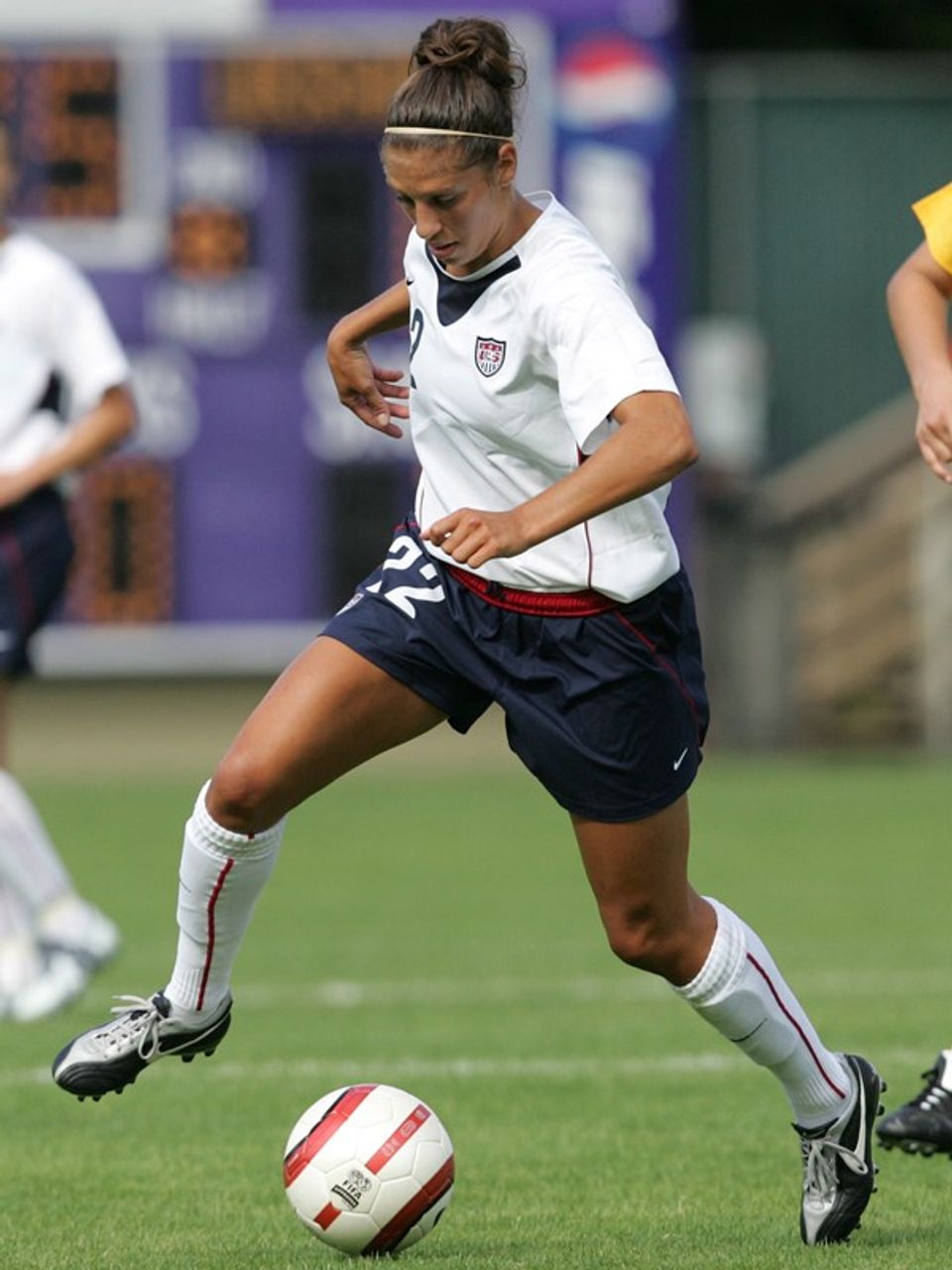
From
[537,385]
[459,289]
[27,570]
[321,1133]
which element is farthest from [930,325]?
[27,570]

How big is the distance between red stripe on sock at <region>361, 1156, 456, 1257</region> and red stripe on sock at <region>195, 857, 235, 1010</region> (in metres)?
0.57

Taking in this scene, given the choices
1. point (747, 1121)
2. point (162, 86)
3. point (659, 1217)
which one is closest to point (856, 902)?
point (747, 1121)

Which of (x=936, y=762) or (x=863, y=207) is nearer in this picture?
(x=936, y=762)

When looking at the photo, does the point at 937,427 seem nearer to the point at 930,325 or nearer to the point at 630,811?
the point at 930,325

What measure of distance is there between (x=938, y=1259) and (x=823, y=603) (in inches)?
651

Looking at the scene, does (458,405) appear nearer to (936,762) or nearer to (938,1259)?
(938,1259)

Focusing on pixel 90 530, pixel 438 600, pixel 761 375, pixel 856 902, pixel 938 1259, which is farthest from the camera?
pixel 761 375

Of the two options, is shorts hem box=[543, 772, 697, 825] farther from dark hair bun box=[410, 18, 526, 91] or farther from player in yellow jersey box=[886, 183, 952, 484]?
dark hair bun box=[410, 18, 526, 91]

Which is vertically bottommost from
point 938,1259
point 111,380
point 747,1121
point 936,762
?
point 936,762

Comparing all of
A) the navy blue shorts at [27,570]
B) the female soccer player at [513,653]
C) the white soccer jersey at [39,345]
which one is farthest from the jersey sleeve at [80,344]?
the female soccer player at [513,653]

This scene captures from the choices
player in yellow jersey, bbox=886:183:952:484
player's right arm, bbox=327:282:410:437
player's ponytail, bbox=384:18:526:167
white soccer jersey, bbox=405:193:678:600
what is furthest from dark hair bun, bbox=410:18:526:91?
player in yellow jersey, bbox=886:183:952:484

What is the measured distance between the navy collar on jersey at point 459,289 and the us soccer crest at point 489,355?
3.3 inches

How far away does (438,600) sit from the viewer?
5.07 metres

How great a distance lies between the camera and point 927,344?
5.10 meters
